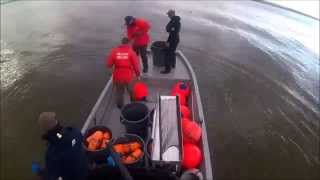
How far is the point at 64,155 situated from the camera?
3.57 metres

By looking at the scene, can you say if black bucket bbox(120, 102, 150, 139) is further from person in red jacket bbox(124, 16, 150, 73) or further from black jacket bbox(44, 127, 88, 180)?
person in red jacket bbox(124, 16, 150, 73)

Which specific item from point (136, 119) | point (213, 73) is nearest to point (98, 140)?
point (136, 119)

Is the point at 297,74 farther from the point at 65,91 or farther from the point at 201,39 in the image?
the point at 65,91

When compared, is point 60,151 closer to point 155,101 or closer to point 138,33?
point 155,101

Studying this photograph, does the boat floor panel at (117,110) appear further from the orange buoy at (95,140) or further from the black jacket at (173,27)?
the black jacket at (173,27)

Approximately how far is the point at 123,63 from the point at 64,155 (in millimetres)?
3254

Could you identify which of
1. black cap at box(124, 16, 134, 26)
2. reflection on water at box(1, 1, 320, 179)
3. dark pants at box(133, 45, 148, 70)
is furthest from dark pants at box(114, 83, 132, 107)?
reflection on water at box(1, 1, 320, 179)

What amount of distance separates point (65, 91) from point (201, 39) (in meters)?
6.55

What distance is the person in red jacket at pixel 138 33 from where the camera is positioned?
302 inches

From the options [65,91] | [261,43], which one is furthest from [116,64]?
[261,43]

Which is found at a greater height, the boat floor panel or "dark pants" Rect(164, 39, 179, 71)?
"dark pants" Rect(164, 39, 179, 71)

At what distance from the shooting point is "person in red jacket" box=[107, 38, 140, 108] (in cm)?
645

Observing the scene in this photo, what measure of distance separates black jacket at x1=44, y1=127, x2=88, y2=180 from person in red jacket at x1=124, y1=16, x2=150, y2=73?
451 cm

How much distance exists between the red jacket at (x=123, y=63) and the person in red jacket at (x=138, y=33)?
1.33 meters
